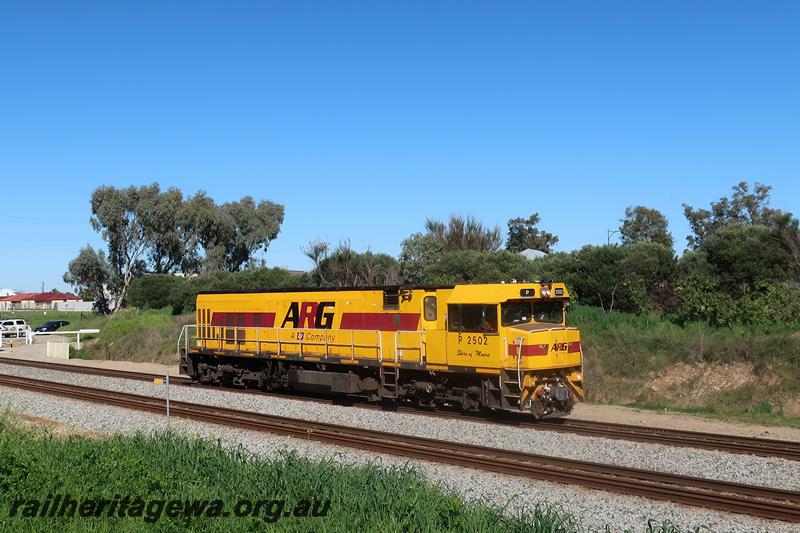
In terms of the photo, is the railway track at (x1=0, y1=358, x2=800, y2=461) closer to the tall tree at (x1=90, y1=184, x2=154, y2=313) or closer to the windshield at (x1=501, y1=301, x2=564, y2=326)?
the windshield at (x1=501, y1=301, x2=564, y2=326)

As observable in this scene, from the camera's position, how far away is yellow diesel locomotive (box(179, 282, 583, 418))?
17188 mm

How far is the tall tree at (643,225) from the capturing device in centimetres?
7331

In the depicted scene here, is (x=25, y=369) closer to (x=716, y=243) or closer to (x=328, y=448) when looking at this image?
(x=328, y=448)

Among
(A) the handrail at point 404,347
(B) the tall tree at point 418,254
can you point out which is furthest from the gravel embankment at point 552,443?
(B) the tall tree at point 418,254

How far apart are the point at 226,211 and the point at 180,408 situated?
6516 centimetres

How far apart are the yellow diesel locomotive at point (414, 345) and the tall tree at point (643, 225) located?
55.4m

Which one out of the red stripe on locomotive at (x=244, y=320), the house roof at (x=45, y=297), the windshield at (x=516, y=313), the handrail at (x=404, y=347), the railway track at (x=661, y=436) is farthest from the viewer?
the house roof at (x=45, y=297)

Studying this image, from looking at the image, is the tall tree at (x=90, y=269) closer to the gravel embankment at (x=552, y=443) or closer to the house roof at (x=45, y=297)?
the gravel embankment at (x=552, y=443)

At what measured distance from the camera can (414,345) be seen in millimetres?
19469

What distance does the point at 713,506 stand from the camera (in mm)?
10312

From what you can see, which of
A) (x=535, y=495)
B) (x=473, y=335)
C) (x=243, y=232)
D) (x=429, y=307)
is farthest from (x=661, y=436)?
(x=243, y=232)

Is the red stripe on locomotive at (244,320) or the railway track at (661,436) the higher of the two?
the red stripe on locomotive at (244,320)

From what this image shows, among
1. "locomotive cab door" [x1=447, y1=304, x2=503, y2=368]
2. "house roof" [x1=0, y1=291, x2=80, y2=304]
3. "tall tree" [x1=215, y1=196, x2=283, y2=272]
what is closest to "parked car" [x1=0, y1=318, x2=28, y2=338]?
"tall tree" [x1=215, y1=196, x2=283, y2=272]

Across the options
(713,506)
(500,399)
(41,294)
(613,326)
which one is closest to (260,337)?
(500,399)
